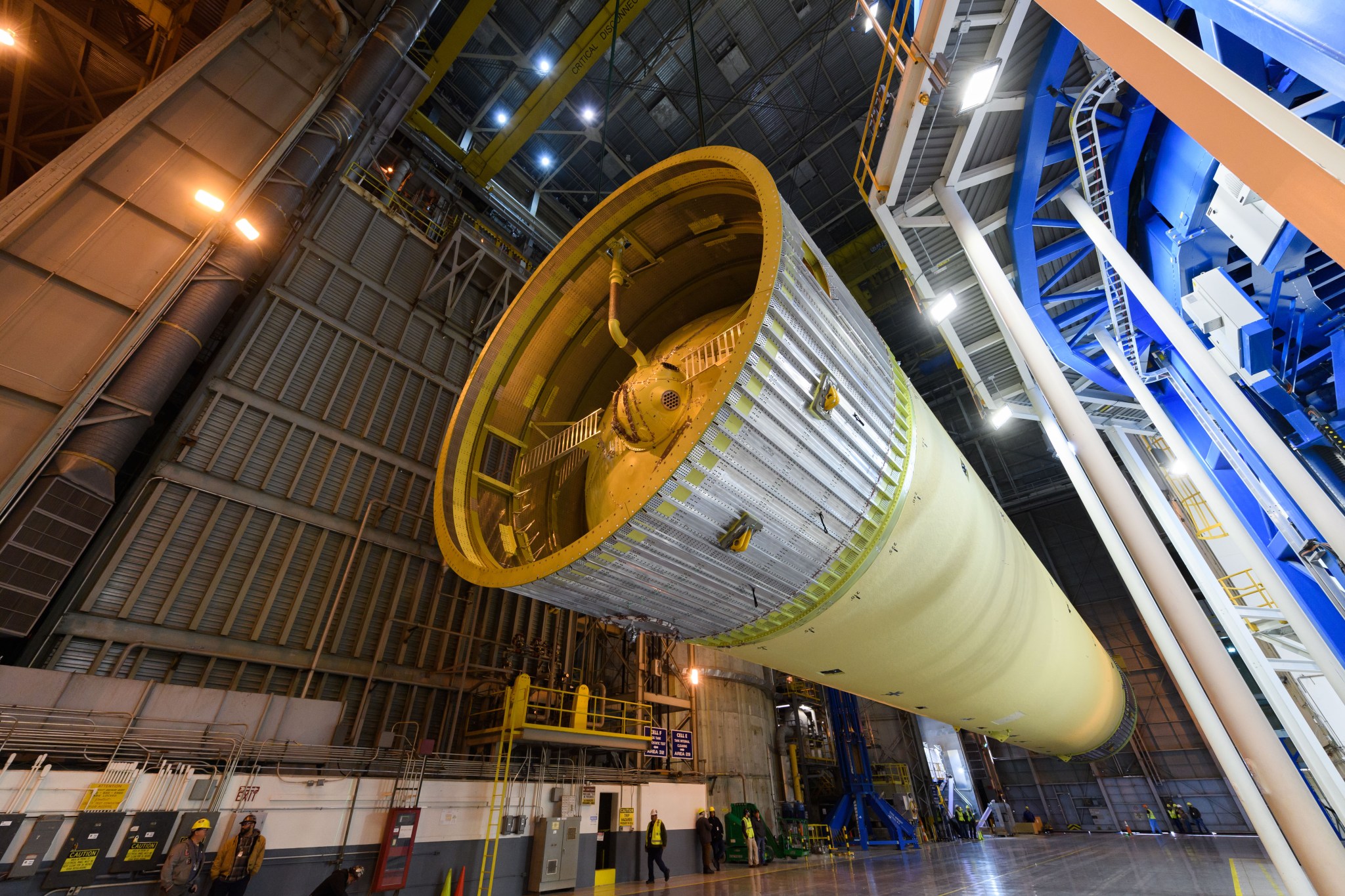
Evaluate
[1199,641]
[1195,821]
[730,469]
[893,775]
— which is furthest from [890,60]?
[1195,821]

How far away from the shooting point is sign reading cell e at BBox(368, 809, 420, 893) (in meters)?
6.89

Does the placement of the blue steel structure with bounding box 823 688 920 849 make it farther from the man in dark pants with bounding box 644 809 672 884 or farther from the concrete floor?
the man in dark pants with bounding box 644 809 672 884

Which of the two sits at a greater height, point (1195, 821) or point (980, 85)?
point (980, 85)

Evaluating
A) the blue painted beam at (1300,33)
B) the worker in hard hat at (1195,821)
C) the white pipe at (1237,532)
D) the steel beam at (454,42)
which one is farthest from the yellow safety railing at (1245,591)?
the steel beam at (454,42)

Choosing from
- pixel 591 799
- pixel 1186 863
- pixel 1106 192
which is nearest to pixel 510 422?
pixel 1106 192

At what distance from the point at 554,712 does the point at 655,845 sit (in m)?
3.03

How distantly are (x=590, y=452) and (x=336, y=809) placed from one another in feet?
21.5

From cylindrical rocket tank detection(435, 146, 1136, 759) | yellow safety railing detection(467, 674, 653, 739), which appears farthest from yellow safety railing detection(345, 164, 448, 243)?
cylindrical rocket tank detection(435, 146, 1136, 759)

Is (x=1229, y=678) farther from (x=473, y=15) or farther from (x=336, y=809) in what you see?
(x=473, y=15)

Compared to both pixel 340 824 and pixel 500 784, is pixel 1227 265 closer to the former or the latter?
pixel 500 784

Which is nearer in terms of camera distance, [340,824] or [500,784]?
[340,824]

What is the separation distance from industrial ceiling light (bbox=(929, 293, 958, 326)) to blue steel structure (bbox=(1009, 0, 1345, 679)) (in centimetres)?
110

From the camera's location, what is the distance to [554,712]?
10.8m

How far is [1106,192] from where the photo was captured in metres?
5.96
